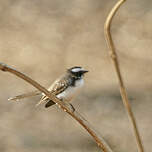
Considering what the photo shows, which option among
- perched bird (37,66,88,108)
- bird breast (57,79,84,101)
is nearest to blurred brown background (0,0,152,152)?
perched bird (37,66,88,108)

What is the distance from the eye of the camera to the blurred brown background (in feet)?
28.3

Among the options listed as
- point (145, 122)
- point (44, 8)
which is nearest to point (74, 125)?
point (145, 122)

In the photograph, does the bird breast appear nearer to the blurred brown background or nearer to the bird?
the bird

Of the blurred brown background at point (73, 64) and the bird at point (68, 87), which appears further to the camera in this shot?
the blurred brown background at point (73, 64)

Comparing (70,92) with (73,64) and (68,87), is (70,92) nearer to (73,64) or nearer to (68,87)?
(68,87)

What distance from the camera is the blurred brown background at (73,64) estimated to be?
8.62 m

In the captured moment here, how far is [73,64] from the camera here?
1005cm

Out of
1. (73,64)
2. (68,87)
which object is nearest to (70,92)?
(68,87)

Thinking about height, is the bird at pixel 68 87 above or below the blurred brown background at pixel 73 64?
below

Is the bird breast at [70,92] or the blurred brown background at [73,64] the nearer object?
the bird breast at [70,92]

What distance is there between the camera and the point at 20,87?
9.78m

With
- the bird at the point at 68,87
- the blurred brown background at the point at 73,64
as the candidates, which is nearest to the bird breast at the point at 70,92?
the bird at the point at 68,87

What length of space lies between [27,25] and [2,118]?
3.33m

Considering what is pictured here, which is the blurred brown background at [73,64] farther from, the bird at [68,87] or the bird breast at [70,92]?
the bird breast at [70,92]
